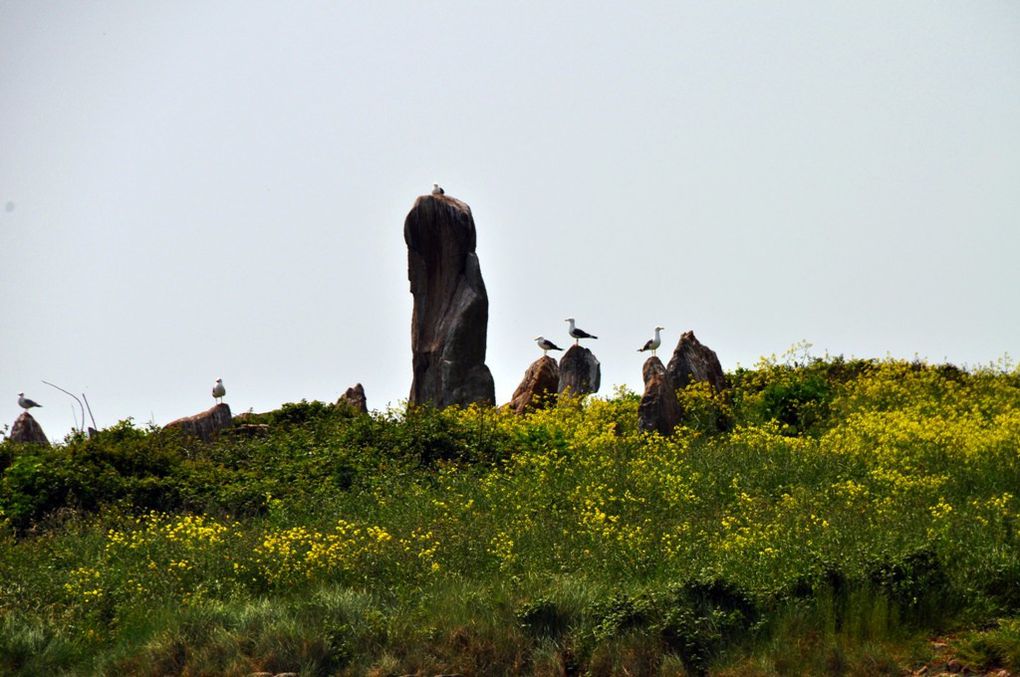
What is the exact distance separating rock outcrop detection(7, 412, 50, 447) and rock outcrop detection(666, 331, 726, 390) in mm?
13945

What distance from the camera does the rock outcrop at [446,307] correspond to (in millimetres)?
30750

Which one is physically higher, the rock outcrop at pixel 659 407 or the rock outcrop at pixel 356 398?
the rock outcrop at pixel 356 398

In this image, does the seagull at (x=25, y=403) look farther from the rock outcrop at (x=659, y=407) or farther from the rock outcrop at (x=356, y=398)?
the rock outcrop at (x=659, y=407)

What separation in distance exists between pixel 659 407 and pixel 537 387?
23.8 ft

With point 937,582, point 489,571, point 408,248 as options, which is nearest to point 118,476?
point 489,571

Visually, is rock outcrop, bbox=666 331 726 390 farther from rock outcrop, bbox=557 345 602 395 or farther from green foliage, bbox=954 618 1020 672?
green foliage, bbox=954 618 1020 672

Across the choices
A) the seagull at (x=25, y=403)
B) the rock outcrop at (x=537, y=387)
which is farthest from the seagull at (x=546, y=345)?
the seagull at (x=25, y=403)

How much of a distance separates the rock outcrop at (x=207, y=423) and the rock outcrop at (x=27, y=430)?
156 inches

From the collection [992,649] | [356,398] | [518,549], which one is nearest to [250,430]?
[356,398]

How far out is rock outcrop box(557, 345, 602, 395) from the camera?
31125 millimetres

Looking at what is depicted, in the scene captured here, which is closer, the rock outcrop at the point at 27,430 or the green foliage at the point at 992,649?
the green foliage at the point at 992,649

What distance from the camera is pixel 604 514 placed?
17906 millimetres

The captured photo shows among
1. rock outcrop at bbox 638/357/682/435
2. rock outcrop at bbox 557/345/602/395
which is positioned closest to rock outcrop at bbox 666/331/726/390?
rock outcrop at bbox 557/345/602/395

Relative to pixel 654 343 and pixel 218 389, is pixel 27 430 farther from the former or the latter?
pixel 654 343
